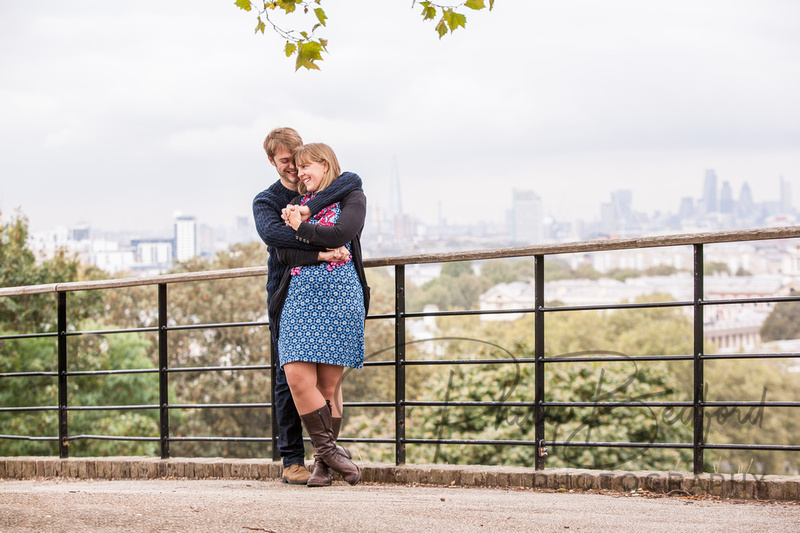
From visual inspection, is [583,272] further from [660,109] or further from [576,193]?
[660,109]

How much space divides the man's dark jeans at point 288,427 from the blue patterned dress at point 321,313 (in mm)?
274

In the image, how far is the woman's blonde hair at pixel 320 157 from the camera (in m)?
3.36

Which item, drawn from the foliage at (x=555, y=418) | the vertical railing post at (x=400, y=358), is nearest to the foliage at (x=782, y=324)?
the foliage at (x=555, y=418)

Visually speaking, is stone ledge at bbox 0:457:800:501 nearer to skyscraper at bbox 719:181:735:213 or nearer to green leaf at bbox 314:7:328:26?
green leaf at bbox 314:7:328:26

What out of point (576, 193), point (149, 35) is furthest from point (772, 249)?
point (149, 35)

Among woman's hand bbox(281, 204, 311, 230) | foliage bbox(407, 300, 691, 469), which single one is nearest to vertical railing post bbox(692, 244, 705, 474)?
woman's hand bbox(281, 204, 311, 230)

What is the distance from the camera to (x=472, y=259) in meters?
3.44

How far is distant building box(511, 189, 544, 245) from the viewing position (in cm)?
6406

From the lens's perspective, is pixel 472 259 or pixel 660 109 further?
pixel 660 109

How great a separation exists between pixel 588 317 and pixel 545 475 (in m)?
33.6

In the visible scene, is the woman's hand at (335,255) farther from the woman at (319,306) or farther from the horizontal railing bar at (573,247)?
the horizontal railing bar at (573,247)

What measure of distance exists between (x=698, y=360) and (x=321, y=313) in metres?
1.54

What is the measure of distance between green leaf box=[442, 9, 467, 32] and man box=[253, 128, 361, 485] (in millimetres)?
788

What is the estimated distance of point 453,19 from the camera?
2.94 meters
